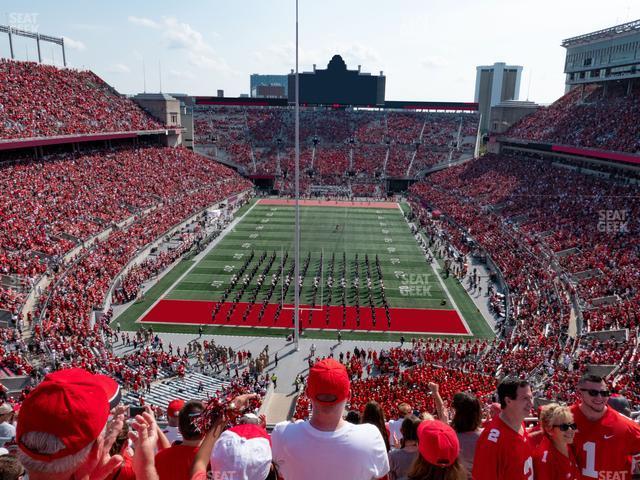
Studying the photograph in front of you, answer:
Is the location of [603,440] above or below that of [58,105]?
below

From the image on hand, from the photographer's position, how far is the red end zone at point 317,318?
67.3 ft

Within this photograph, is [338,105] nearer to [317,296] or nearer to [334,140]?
[334,140]

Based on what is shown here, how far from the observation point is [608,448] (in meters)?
3.51

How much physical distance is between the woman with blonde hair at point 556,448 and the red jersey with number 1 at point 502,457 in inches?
4.0

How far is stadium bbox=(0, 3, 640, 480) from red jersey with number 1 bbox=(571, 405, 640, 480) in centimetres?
1

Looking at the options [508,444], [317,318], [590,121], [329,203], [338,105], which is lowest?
[317,318]

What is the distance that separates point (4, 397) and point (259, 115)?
5709cm

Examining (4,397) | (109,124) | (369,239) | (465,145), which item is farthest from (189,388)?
(465,145)

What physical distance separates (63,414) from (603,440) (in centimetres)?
348

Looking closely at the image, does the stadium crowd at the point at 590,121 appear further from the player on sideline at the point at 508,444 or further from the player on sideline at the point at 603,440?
the player on sideline at the point at 508,444

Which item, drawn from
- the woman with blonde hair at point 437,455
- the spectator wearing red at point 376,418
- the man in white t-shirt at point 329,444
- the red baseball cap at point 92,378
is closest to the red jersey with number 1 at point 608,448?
the spectator wearing red at point 376,418

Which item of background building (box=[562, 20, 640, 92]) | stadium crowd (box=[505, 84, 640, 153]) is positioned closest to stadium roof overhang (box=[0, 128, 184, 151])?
stadium crowd (box=[505, 84, 640, 153])

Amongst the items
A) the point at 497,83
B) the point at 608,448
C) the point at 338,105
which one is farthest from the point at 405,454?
the point at 497,83

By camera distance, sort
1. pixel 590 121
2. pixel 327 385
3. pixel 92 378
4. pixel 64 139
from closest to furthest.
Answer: pixel 92 378, pixel 327 385, pixel 64 139, pixel 590 121
